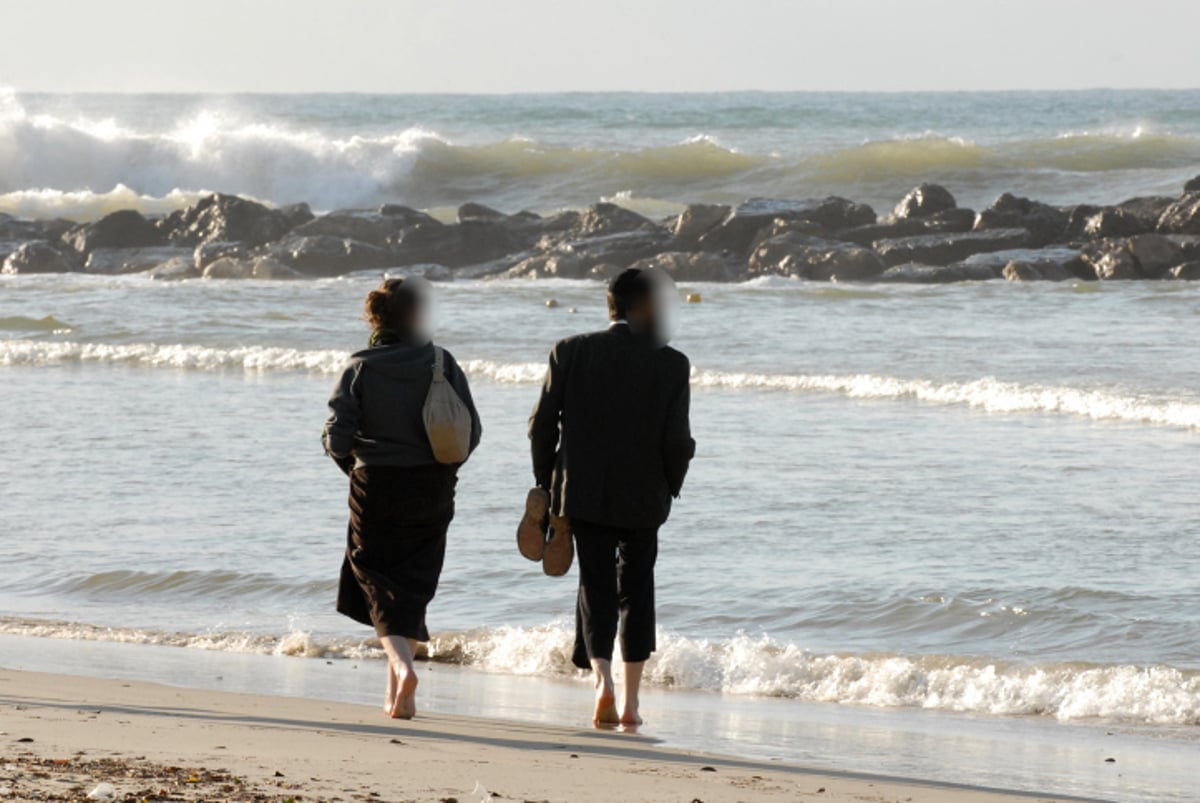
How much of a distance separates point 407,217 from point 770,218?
22.3ft

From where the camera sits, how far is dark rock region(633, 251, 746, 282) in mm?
26859

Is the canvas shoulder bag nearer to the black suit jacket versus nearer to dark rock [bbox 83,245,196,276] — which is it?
the black suit jacket

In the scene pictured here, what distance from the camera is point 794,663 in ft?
21.3

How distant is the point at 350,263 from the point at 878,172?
1412 centimetres

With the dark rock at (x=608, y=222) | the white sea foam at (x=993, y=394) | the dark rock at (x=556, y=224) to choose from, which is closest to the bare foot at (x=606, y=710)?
the white sea foam at (x=993, y=394)

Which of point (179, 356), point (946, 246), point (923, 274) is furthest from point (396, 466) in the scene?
point (946, 246)

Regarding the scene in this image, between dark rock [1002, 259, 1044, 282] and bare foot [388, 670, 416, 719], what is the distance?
67.8 ft

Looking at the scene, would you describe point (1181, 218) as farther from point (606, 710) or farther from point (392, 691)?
point (392, 691)

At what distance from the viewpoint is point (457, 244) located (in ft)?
101

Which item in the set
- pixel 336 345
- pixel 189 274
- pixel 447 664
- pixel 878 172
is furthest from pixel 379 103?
pixel 447 664

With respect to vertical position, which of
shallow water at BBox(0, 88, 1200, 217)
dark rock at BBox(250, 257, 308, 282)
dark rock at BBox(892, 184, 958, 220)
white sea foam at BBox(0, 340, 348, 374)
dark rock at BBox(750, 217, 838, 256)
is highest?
shallow water at BBox(0, 88, 1200, 217)

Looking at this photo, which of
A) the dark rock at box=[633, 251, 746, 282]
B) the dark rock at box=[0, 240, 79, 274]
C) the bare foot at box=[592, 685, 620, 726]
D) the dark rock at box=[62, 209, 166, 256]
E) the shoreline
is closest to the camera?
the shoreline

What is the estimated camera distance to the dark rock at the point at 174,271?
29.8m

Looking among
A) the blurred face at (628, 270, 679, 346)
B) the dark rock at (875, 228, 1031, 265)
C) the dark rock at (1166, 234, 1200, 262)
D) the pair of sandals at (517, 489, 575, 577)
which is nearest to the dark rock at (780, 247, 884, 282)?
the dark rock at (875, 228, 1031, 265)
